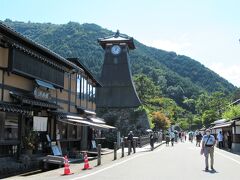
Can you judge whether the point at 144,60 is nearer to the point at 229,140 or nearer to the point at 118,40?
the point at 118,40

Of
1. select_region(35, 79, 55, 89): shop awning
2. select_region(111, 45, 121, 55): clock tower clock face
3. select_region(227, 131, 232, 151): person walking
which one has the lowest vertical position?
select_region(227, 131, 232, 151): person walking

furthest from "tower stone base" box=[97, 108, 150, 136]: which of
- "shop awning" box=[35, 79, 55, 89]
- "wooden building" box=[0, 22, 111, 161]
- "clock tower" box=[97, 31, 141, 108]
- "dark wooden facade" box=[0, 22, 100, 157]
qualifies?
"shop awning" box=[35, 79, 55, 89]

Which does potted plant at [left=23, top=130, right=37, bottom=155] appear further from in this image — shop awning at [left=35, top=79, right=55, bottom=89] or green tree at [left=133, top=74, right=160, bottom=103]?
green tree at [left=133, top=74, right=160, bottom=103]

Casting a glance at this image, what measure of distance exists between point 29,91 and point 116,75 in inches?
1685

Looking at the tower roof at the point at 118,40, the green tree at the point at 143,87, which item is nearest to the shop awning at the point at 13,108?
the tower roof at the point at 118,40

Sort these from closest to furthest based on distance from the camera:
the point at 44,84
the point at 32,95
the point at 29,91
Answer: the point at 32,95, the point at 29,91, the point at 44,84

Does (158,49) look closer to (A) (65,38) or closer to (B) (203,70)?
(B) (203,70)

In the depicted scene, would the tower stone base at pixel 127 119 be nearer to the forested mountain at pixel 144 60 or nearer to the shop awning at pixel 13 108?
the shop awning at pixel 13 108

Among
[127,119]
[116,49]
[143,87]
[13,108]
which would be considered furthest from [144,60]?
[13,108]

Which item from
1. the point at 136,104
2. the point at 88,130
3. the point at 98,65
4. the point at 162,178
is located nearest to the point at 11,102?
the point at 162,178

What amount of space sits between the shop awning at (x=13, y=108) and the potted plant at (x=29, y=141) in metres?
1.40

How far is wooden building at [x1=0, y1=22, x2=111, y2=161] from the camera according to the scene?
17531 mm

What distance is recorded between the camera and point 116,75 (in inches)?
2472

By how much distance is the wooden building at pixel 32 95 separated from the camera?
17531 mm
